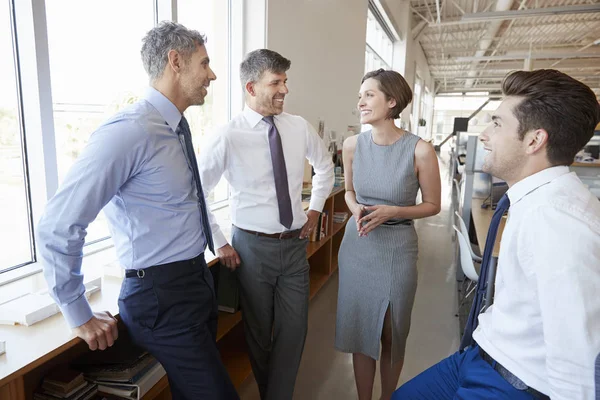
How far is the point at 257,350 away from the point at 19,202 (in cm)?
136

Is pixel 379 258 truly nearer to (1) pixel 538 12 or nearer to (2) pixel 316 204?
(2) pixel 316 204

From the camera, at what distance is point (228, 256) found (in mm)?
1978

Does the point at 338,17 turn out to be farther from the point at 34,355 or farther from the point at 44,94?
the point at 34,355

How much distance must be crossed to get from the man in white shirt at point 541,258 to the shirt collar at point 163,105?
1.04 m

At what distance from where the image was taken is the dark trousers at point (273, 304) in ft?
6.55

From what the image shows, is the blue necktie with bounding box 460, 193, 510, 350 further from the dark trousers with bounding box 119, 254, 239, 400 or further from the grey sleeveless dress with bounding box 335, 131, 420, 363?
the dark trousers with bounding box 119, 254, 239, 400

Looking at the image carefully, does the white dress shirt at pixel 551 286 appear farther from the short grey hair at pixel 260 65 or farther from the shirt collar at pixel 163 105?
the short grey hair at pixel 260 65

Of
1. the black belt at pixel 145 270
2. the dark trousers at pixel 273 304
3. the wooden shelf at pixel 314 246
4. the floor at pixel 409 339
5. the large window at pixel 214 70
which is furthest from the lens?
the wooden shelf at pixel 314 246

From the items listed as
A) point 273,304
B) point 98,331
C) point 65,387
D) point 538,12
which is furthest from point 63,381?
point 538,12

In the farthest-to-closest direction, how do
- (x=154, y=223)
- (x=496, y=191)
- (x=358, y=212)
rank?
(x=496, y=191) → (x=358, y=212) → (x=154, y=223)

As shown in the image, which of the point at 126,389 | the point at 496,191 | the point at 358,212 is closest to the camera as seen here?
the point at 126,389

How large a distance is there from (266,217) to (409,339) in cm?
184

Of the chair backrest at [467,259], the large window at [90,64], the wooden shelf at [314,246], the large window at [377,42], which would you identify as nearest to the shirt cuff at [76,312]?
the large window at [90,64]

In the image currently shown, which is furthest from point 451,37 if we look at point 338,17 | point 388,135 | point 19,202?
point 19,202
